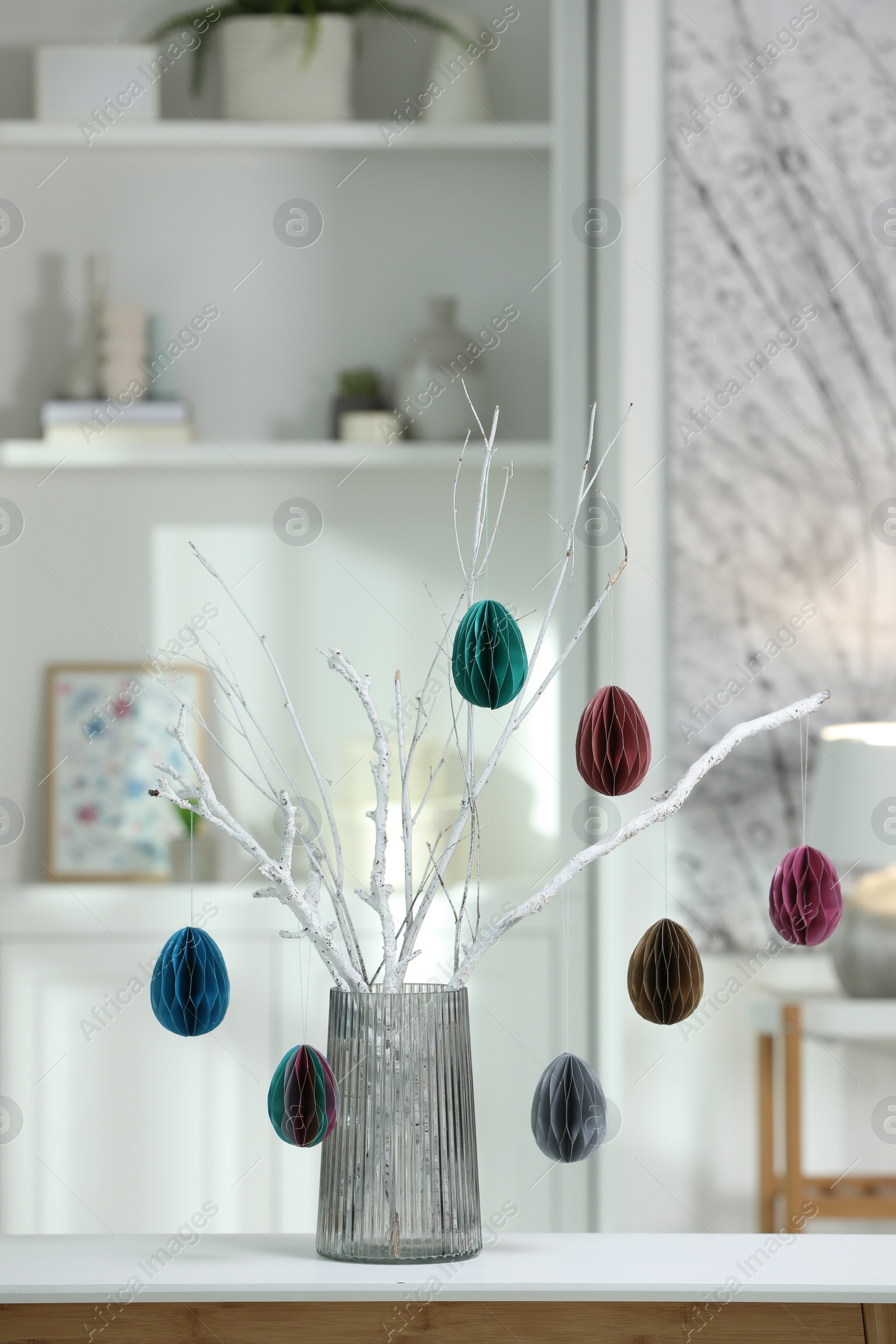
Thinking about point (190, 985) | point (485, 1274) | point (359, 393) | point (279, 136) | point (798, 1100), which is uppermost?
point (279, 136)

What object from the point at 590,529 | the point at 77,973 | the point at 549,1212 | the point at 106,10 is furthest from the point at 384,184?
the point at 549,1212

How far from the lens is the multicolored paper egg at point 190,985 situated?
A: 40.5 inches

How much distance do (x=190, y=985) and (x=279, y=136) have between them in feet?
6.53

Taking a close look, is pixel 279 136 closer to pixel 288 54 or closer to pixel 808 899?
pixel 288 54

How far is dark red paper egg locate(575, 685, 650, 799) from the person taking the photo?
104cm

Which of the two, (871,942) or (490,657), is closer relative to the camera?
(490,657)

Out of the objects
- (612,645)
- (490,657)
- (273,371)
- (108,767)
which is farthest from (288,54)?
(490,657)

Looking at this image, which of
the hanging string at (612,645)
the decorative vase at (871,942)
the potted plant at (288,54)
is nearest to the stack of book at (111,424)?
the potted plant at (288,54)

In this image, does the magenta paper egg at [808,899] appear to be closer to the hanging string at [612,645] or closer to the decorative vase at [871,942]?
the hanging string at [612,645]

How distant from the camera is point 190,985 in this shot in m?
1.03

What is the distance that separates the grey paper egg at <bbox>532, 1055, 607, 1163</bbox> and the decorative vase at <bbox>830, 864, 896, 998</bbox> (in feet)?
4.01

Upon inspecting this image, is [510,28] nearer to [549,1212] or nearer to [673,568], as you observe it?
[673,568]

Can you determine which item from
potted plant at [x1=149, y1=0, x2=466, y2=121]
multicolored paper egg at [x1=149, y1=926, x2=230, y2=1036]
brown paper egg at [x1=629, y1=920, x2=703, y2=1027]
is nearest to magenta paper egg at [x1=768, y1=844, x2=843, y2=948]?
brown paper egg at [x1=629, y1=920, x2=703, y2=1027]

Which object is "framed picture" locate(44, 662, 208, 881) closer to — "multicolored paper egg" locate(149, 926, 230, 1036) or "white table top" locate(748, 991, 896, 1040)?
"white table top" locate(748, 991, 896, 1040)
